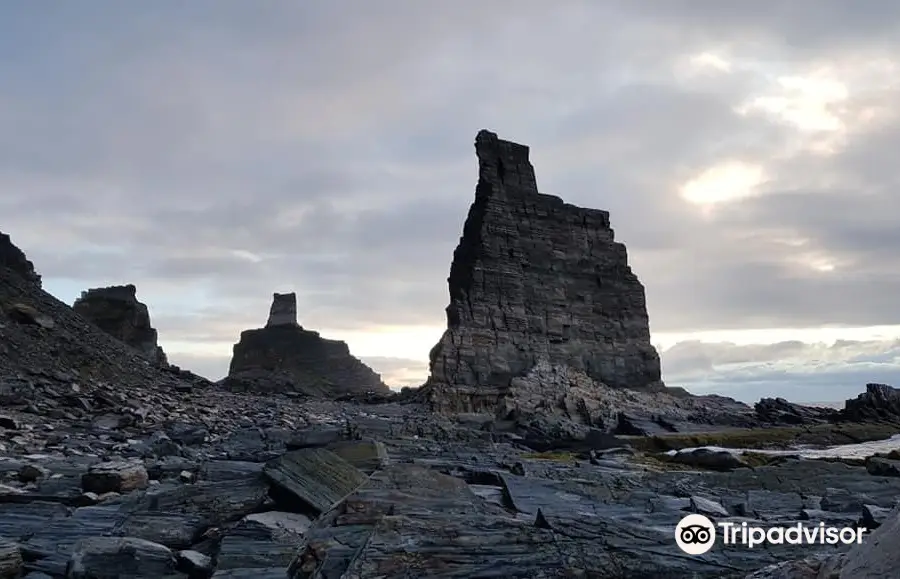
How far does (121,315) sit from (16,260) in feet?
67.3

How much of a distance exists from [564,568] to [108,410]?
17.9m

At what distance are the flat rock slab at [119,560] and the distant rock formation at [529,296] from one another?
129 ft

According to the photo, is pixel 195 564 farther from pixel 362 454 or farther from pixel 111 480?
pixel 362 454

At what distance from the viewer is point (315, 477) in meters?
8.08

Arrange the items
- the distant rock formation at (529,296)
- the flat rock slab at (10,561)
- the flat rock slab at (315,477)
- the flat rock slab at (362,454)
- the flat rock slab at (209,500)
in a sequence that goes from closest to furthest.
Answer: the flat rock slab at (10,561)
the flat rock slab at (315,477)
the flat rock slab at (209,500)
the flat rock slab at (362,454)
the distant rock formation at (529,296)

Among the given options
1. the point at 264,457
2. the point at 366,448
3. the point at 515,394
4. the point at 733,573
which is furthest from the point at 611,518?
the point at 515,394

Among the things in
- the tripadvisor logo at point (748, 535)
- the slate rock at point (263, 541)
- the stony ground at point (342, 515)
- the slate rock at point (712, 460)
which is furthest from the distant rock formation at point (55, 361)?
the slate rock at point (712, 460)

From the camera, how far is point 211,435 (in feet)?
56.9

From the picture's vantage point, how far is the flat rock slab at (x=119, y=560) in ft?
20.1

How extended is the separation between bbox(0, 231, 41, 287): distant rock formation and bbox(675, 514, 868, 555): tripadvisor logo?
38.9m

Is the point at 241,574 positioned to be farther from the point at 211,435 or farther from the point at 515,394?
the point at 515,394

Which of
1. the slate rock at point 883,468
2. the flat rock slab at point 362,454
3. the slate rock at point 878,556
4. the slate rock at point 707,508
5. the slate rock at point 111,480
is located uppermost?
the slate rock at point 878,556

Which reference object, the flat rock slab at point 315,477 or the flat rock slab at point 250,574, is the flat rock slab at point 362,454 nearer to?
the flat rock slab at point 315,477

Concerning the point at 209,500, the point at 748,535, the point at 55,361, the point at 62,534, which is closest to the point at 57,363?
the point at 55,361
